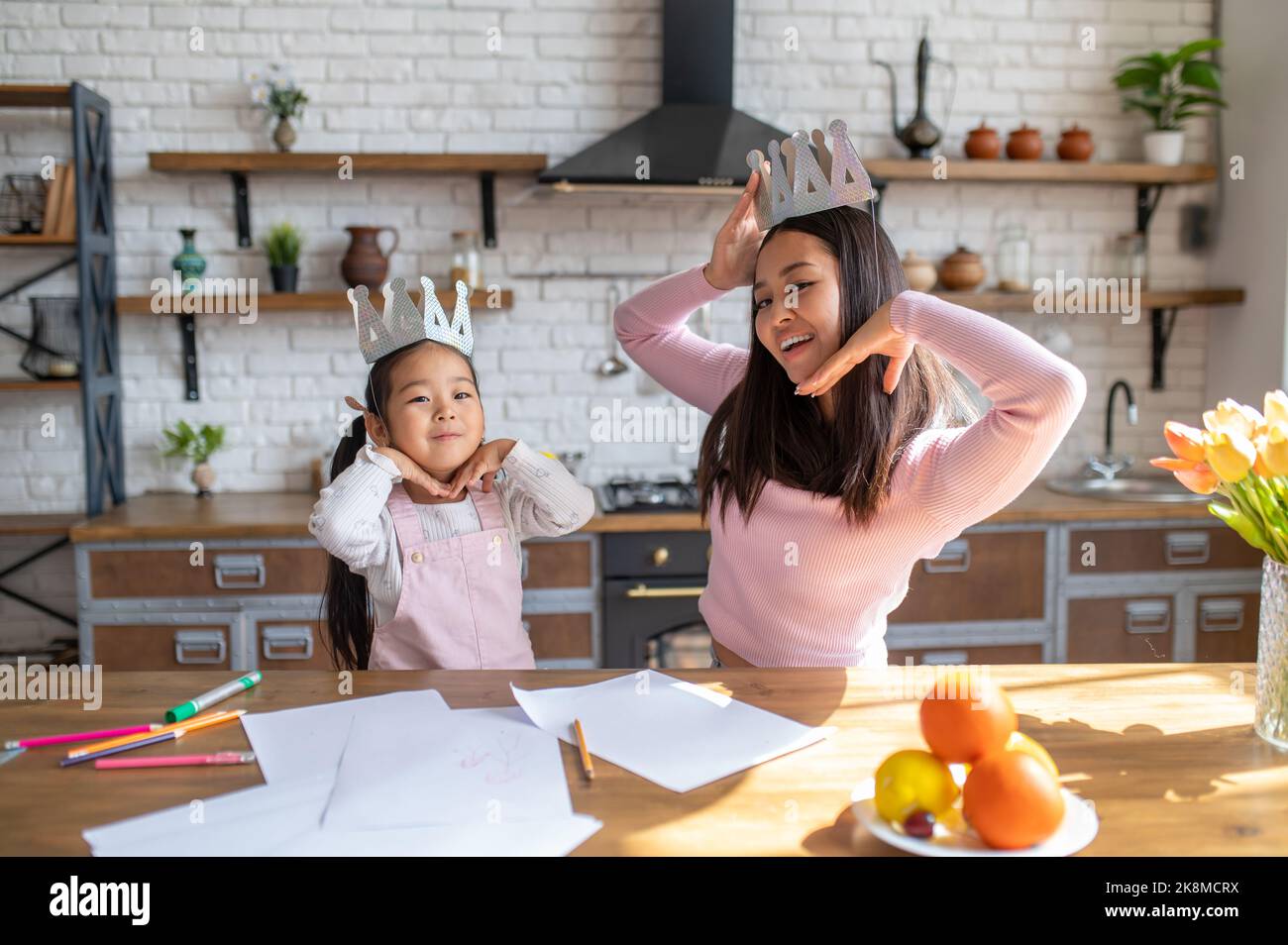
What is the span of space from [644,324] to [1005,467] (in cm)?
77

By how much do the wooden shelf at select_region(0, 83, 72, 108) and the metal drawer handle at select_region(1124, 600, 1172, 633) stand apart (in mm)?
3347

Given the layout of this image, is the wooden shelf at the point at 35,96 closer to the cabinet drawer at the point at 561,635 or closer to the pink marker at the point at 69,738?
the cabinet drawer at the point at 561,635

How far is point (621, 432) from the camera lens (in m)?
3.58

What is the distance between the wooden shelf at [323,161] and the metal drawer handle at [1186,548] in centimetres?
214

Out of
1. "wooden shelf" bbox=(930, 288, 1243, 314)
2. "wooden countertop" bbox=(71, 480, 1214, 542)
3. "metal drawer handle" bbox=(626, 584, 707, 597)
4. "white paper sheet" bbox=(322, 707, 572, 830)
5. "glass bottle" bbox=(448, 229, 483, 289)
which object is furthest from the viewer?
"wooden shelf" bbox=(930, 288, 1243, 314)

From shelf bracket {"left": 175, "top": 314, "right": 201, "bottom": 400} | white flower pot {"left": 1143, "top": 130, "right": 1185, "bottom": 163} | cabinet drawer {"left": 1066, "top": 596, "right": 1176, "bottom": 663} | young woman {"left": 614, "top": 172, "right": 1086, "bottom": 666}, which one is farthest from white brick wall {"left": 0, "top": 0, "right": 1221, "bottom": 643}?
Result: young woman {"left": 614, "top": 172, "right": 1086, "bottom": 666}

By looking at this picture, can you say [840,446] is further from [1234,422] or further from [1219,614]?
[1219,614]

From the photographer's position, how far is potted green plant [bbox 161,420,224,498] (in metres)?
3.34

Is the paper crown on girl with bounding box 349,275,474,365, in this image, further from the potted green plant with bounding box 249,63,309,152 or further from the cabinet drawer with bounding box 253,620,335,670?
the potted green plant with bounding box 249,63,309,152

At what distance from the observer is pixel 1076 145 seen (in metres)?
3.47

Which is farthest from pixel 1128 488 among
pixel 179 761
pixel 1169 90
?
pixel 179 761

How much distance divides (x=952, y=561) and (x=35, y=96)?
292 cm

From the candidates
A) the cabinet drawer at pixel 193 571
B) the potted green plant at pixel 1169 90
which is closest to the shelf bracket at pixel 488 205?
the cabinet drawer at pixel 193 571
